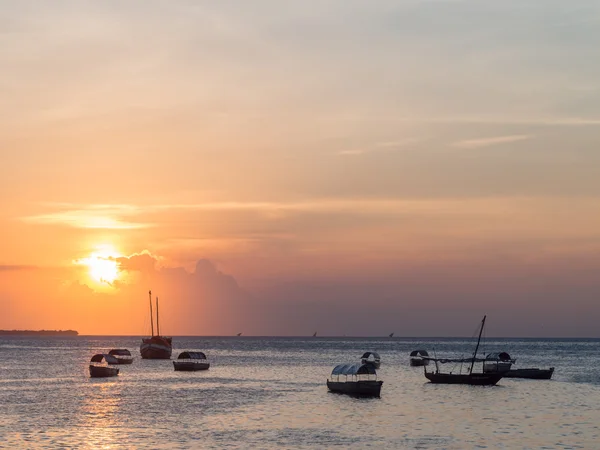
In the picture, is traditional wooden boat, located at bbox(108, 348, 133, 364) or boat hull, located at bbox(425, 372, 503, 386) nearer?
boat hull, located at bbox(425, 372, 503, 386)

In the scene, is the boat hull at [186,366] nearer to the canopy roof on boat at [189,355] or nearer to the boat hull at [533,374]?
Result: the canopy roof on boat at [189,355]

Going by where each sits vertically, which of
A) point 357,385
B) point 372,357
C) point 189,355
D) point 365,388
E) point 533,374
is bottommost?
point 533,374

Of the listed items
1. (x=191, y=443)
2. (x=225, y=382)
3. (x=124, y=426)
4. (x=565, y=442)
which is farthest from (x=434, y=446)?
(x=225, y=382)

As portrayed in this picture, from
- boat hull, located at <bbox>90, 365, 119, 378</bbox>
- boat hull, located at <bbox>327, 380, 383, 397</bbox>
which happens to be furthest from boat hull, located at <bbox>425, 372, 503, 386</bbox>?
boat hull, located at <bbox>90, 365, 119, 378</bbox>

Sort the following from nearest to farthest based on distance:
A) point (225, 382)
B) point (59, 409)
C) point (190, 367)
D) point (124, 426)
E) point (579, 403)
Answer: point (124, 426)
point (59, 409)
point (579, 403)
point (225, 382)
point (190, 367)

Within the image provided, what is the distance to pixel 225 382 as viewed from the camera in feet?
427

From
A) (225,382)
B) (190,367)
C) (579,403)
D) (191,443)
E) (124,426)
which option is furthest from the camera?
(190,367)

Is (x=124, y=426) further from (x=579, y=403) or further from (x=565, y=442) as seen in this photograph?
(x=579, y=403)

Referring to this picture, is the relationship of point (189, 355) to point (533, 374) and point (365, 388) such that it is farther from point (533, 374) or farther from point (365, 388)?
point (365, 388)

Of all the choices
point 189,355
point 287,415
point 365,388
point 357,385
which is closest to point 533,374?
point 365,388

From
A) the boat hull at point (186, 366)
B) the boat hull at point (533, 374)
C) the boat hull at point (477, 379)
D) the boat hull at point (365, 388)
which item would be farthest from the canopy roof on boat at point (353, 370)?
the boat hull at point (186, 366)

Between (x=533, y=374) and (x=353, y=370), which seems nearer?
(x=353, y=370)

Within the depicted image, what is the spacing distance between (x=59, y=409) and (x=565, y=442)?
50.2 meters

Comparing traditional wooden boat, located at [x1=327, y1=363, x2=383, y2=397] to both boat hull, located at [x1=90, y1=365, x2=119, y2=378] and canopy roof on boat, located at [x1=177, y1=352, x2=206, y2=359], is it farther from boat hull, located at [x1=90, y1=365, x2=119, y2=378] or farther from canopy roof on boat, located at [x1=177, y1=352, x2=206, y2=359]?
canopy roof on boat, located at [x1=177, y1=352, x2=206, y2=359]
